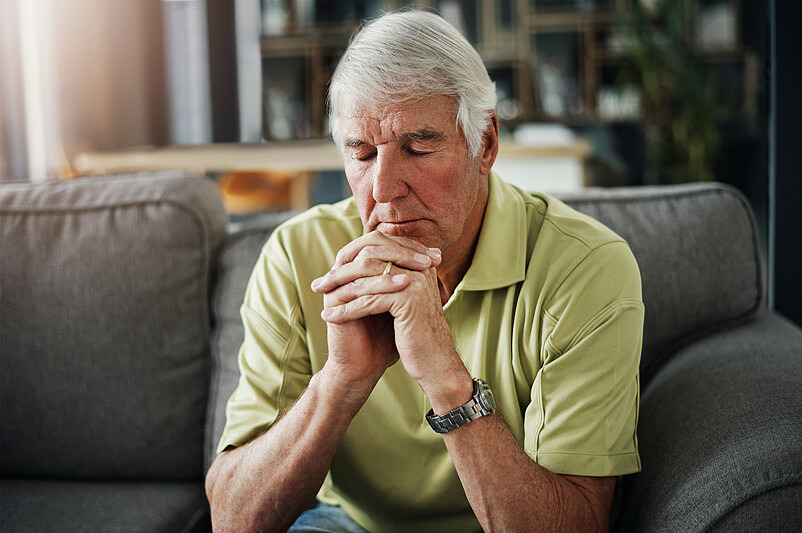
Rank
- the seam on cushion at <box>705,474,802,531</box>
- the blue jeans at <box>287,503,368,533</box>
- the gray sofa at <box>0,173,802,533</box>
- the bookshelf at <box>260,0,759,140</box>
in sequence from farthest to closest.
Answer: the bookshelf at <box>260,0,759,140</box>, the gray sofa at <box>0,173,802,533</box>, the blue jeans at <box>287,503,368,533</box>, the seam on cushion at <box>705,474,802,531</box>

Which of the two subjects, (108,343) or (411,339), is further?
(108,343)

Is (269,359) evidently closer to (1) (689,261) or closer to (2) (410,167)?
(2) (410,167)

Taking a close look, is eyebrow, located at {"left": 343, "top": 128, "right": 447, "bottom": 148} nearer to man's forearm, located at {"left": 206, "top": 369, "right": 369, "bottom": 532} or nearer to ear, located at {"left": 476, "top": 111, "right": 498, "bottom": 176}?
ear, located at {"left": 476, "top": 111, "right": 498, "bottom": 176}

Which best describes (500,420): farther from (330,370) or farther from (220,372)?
(220,372)

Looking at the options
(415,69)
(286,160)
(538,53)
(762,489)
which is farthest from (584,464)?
(538,53)

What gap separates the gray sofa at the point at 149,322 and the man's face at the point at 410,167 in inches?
18.2

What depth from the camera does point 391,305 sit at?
0.94 m

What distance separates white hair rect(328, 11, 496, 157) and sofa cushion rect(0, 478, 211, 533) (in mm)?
766

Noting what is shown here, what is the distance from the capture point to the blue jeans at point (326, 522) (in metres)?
1.20

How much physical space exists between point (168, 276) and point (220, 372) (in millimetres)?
209

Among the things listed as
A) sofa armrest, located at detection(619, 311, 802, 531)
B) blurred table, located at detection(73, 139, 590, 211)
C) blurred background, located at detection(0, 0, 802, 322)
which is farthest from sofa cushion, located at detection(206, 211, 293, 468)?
blurred background, located at detection(0, 0, 802, 322)

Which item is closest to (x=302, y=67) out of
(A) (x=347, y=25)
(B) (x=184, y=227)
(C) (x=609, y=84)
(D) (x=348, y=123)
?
(A) (x=347, y=25)

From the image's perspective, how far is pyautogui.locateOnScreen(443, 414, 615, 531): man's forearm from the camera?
0.93m

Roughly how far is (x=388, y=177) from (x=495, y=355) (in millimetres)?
322
